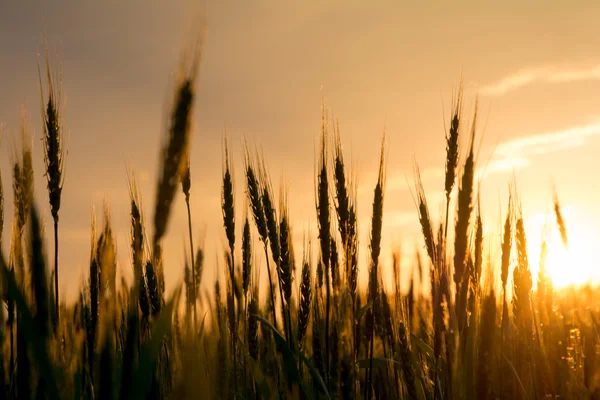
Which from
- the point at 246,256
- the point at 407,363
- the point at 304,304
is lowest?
the point at 407,363

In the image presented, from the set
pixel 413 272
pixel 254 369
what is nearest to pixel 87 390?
pixel 254 369

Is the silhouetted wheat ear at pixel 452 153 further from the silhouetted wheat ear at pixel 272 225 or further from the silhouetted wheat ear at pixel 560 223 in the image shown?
the silhouetted wheat ear at pixel 560 223

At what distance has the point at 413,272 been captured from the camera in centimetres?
604

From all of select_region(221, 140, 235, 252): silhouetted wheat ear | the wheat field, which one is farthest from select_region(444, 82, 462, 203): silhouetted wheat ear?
select_region(221, 140, 235, 252): silhouetted wheat ear

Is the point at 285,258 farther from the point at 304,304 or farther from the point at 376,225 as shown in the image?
the point at 376,225

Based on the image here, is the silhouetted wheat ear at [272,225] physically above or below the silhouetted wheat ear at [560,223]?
below

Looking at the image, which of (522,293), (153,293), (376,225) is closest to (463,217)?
(376,225)

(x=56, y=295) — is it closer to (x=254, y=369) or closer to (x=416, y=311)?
(x=254, y=369)

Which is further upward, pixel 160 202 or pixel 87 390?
pixel 160 202

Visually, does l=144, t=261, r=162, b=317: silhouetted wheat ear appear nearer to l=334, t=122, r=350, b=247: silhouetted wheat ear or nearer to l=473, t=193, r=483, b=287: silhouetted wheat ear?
l=334, t=122, r=350, b=247: silhouetted wheat ear

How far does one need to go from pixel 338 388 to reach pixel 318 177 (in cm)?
104

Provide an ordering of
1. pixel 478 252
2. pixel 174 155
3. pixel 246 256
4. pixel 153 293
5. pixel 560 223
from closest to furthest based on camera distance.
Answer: pixel 174 155, pixel 153 293, pixel 478 252, pixel 246 256, pixel 560 223

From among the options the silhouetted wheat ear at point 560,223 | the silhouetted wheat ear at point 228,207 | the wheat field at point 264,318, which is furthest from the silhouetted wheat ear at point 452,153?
the silhouetted wheat ear at point 560,223

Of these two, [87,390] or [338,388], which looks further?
[87,390]
